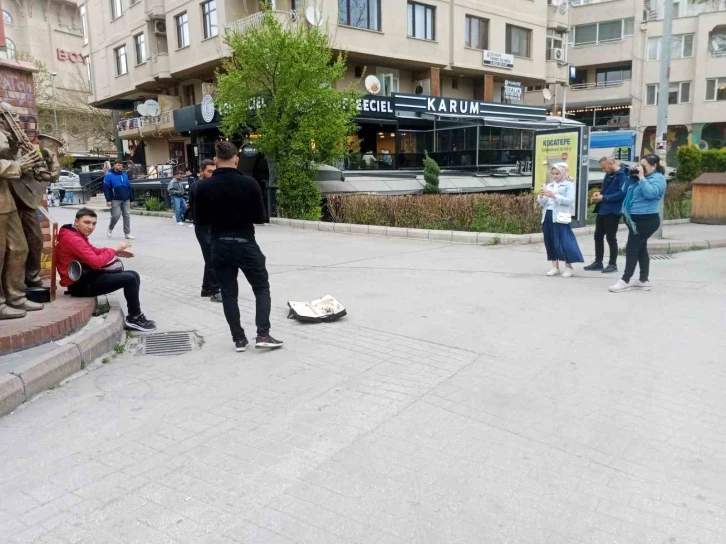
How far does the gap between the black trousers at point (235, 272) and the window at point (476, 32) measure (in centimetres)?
2797

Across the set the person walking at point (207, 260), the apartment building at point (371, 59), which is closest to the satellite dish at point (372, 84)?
the apartment building at point (371, 59)

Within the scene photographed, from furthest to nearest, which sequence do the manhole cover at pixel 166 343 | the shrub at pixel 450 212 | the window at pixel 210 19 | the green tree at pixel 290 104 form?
the window at pixel 210 19, the green tree at pixel 290 104, the shrub at pixel 450 212, the manhole cover at pixel 166 343

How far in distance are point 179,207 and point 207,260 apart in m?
10.4

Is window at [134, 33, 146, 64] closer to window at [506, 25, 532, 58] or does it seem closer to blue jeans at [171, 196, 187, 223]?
blue jeans at [171, 196, 187, 223]

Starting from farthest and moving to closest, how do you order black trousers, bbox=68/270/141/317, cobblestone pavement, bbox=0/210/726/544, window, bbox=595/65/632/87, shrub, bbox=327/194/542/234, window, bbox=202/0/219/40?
1. window, bbox=595/65/632/87
2. window, bbox=202/0/219/40
3. shrub, bbox=327/194/542/234
4. black trousers, bbox=68/270/141/317
5. cobblestone pavement, bbox=0/210/726/544

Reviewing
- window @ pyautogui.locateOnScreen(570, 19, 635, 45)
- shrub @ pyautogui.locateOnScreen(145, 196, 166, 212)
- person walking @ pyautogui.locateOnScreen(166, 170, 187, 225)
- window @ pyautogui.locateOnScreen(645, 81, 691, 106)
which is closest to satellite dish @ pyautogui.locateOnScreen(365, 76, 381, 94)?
shrub @ pyautogui.locateOnScreen(145, 196, 166, 212)

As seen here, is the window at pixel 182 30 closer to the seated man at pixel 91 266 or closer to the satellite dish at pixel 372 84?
the satellite dish at pixel 372 84

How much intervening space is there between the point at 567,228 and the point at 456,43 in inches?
924

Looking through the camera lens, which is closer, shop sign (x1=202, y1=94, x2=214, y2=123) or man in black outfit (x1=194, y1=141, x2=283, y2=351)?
man in black outfit (x1=194, y1=141, x2=283, y2=351)

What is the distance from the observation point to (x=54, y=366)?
4.50 m

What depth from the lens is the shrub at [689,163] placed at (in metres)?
18.6

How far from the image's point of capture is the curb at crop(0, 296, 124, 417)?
13.3 feet

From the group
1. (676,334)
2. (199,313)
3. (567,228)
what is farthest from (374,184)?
(676,334)

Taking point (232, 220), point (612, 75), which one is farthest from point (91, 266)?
point (612, 75)
